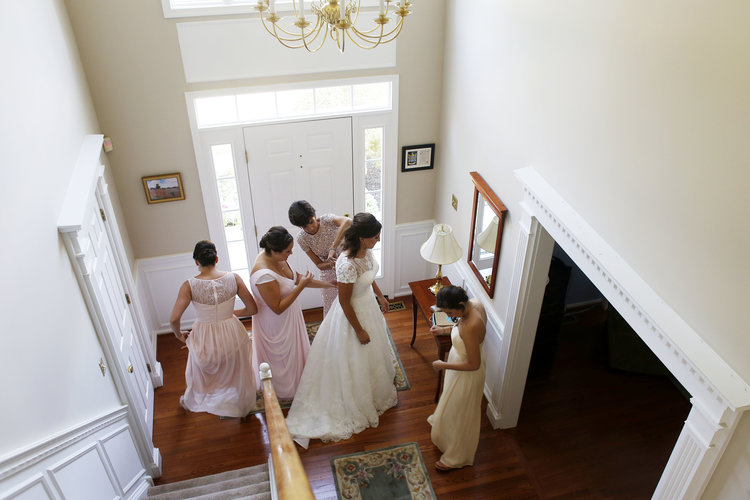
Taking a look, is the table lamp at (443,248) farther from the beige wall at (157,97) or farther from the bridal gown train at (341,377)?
the beige wall at (157,97)

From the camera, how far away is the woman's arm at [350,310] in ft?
13.4

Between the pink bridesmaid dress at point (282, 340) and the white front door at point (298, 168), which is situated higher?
the white front door at point (298, 168)

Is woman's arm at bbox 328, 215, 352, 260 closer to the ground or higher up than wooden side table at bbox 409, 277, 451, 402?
higher up

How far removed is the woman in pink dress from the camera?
13.4 ft

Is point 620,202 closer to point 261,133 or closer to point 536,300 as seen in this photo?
point 536,300

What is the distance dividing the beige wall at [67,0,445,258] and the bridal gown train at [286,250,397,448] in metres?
1.82

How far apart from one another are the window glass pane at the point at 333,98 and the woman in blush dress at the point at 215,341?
1873 millimetres

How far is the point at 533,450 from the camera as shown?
445 centimetres

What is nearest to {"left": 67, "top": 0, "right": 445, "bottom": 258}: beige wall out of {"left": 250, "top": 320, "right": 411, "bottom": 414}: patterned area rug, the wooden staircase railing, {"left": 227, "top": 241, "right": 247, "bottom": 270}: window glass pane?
{"left": 227, "top": 241, "right": 247, "bottom": 270}: window glass pane

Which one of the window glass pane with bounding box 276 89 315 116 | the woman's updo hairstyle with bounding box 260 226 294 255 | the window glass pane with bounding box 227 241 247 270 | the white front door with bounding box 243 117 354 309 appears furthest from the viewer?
the window glass pane with bounding box 227 241 247 270

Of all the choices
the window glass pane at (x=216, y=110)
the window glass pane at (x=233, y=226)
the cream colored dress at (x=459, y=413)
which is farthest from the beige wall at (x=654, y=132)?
the window glass pane at (x=233, y=226)

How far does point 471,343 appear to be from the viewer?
12.3ft

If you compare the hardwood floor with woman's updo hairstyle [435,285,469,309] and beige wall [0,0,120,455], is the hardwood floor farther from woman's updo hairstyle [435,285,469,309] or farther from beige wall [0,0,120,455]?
woman's updo hairstyle [435,285,469,309]

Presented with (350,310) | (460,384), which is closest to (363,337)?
(350,310)
